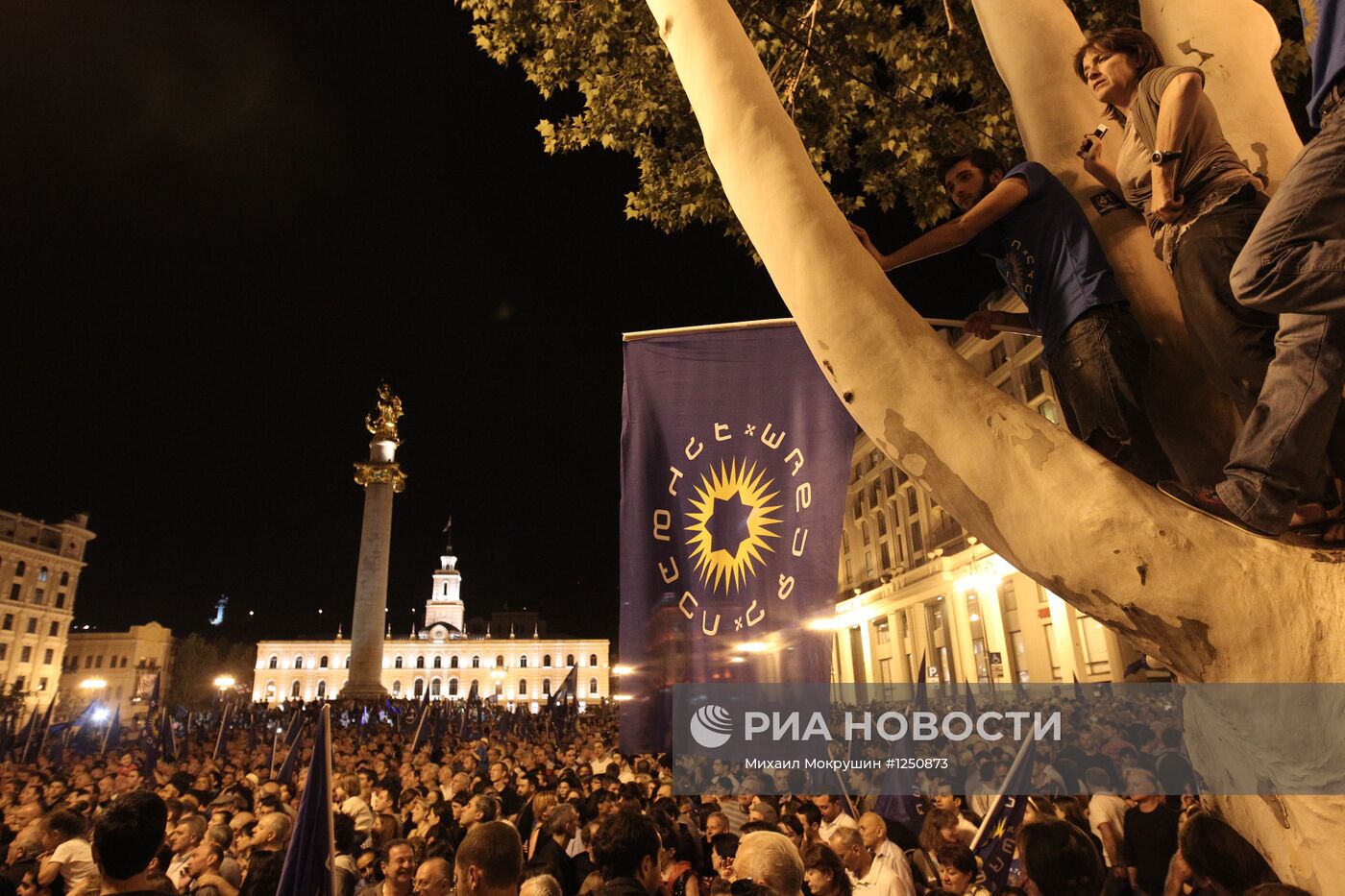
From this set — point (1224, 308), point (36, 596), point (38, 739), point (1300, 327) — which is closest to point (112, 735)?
point (38, 739)

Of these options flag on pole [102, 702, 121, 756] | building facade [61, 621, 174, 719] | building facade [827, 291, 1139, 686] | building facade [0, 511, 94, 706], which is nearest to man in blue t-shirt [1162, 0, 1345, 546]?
building facade [827, 291, 1139, 686]

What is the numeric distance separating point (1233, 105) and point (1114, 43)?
0.37 m

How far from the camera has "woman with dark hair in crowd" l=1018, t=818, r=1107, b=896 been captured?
10.6 ft

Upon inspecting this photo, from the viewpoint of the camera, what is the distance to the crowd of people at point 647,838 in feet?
11.2

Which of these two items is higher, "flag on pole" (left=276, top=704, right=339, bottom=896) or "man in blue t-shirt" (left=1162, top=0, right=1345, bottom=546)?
"man in blue t-shirt" (left=1162, top=0, right=1345, bottom=546)

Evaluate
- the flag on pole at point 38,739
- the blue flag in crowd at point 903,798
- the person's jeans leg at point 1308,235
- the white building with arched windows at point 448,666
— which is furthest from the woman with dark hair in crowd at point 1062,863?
the white building with arched windows at point 448,666

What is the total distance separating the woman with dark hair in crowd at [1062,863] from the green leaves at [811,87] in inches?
234

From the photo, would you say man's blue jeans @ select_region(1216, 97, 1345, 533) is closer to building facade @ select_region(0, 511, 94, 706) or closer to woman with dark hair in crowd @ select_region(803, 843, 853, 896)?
woman with dark hair in crowd @ select_region(803, 843, 853, 896)

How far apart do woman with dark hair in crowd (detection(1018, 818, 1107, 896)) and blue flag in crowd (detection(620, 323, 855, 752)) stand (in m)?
1.12

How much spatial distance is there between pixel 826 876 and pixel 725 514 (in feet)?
6.43

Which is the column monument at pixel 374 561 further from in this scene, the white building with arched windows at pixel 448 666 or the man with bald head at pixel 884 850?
the white building with arched windows at pixel 448 666

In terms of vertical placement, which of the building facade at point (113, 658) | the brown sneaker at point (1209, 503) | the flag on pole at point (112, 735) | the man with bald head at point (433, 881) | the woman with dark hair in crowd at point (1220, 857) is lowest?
the flag on pole at point (112, 735)

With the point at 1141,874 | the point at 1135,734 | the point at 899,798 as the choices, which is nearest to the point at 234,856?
the point at 899,798

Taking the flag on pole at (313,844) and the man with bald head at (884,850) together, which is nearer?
the flag on pole at (313,844)
